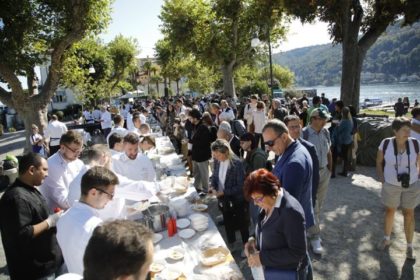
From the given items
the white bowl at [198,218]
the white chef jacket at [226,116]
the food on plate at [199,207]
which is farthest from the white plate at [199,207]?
the white chef jacket at [226,116]

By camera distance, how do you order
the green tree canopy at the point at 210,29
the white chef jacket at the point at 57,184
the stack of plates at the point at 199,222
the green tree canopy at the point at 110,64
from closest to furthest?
the stack of plates at the point at 199,222
the white chef jacket at the point at 57,184
the green tree canopy at the point at 210,29
the green tree canopy at the point at 110,64

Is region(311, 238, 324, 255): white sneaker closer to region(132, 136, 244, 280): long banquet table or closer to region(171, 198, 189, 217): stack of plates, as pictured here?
region(132, 136, 244, 280): long banquet table

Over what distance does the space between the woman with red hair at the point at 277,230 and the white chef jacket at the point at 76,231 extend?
1.20m

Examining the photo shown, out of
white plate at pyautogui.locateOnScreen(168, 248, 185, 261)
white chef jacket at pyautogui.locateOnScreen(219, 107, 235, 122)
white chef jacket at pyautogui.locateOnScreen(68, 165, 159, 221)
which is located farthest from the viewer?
white chef jacket at pyautogui.locateOnScreen(219, 107, 235, 122)

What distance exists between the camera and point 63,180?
4.06 metres

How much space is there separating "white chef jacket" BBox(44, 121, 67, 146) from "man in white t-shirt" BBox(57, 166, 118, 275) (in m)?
8.31

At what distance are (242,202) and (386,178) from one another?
1.99 meters

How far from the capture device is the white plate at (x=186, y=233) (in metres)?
3.49

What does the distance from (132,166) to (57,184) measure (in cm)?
106

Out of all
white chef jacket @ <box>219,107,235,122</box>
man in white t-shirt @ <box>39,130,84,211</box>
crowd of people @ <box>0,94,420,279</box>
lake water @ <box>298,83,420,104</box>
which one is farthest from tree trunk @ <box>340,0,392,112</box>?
lake water @ <box>298,83,420,104</box>

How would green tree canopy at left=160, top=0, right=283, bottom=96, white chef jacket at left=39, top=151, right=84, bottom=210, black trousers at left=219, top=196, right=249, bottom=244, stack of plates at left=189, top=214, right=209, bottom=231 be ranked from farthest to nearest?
green tree canopy at left=160, top=0, right=283, bottom=96, black trousers at left=219, top=196, right=249, bottom=244, white chef jacket at left=39, top=151, right=84, bottom=210, stack of plates at left=189, top=214, right=209, bottom=231

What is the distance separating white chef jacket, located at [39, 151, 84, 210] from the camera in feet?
12.8

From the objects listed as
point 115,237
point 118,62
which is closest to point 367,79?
point 118,62

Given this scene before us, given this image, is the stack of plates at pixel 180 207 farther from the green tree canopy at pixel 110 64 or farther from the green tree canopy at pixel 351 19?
the green tree canopy at pixel 110 64
